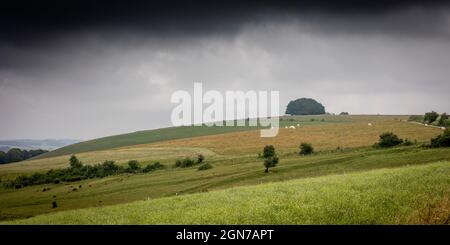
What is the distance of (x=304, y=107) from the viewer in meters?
189

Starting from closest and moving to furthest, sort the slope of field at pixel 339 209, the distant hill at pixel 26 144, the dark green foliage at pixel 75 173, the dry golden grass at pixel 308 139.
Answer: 1. the slope of field at pixel 339 209
2. the distant hill at pixel 26 144
3. the dark green foliage at pixel 75 173
4. the dry golden grass at pixel 308 139

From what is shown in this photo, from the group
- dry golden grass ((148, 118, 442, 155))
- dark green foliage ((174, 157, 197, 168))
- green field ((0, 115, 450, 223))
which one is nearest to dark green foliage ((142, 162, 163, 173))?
green field ((0, 115, 450, 223))

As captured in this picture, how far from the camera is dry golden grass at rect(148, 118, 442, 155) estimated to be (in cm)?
7312

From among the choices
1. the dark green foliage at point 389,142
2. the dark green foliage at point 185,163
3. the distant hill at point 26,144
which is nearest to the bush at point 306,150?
the dark green foliage at point 389,142

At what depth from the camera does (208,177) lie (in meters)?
50.3

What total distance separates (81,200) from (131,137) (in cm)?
9038

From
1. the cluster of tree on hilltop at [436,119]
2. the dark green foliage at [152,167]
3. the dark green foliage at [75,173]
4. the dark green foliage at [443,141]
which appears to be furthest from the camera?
the cluster of tree on hilltop at [436,119]

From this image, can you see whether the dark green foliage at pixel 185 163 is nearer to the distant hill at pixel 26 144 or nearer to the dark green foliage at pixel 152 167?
the dark green foliage at pixel 152 167

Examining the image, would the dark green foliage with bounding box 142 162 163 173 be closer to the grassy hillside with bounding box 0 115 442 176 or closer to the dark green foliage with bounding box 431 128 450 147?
the grassy hillside with bounding box 0 115 442 176

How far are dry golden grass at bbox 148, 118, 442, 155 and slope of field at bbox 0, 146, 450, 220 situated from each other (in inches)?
760

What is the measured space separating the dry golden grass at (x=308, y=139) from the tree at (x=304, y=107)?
80.9m

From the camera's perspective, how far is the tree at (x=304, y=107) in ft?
617
